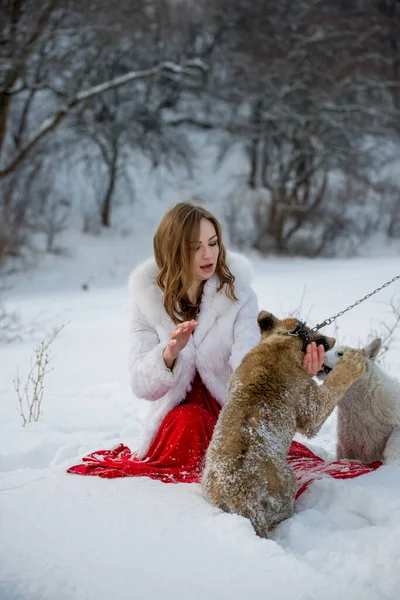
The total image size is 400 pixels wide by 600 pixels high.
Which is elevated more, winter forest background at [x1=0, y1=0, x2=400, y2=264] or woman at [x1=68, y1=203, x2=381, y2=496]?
winter forest background at [x1=0, y1=0, x2=400, y2=264]

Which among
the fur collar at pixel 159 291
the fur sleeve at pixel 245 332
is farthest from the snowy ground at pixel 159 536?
the fur collar at pixel 159 291

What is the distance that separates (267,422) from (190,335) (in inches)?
33.1

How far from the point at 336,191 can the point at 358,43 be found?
514cm

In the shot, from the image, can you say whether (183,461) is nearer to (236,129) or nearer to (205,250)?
(205,250)

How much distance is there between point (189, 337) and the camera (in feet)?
10.8

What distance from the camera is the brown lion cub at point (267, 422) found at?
2586 mm

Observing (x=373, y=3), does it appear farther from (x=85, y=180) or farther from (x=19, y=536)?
(x=19, y=536)

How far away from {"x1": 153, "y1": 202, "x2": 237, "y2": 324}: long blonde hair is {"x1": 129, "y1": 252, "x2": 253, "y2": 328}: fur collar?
42mm

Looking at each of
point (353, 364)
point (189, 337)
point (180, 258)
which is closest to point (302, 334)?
point (353, 364)

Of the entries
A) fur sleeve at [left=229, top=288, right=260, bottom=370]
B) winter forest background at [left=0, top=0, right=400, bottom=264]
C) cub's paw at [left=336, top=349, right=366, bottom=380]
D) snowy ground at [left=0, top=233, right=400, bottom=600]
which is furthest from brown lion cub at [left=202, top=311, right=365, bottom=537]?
winter forest background at [left=0, top=0, right=400, bottom=264]

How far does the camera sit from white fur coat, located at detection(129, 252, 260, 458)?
342cm

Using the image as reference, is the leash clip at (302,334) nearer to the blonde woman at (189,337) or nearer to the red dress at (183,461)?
the blonde woman at (189,337)

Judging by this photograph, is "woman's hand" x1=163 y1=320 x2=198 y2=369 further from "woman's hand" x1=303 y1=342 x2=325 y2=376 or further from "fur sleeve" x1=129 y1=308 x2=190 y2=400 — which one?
"woman's hand" x1=303 y1=342 x2=325 y2=376

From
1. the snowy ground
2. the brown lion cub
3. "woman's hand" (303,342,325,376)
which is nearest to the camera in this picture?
the snowy ground
